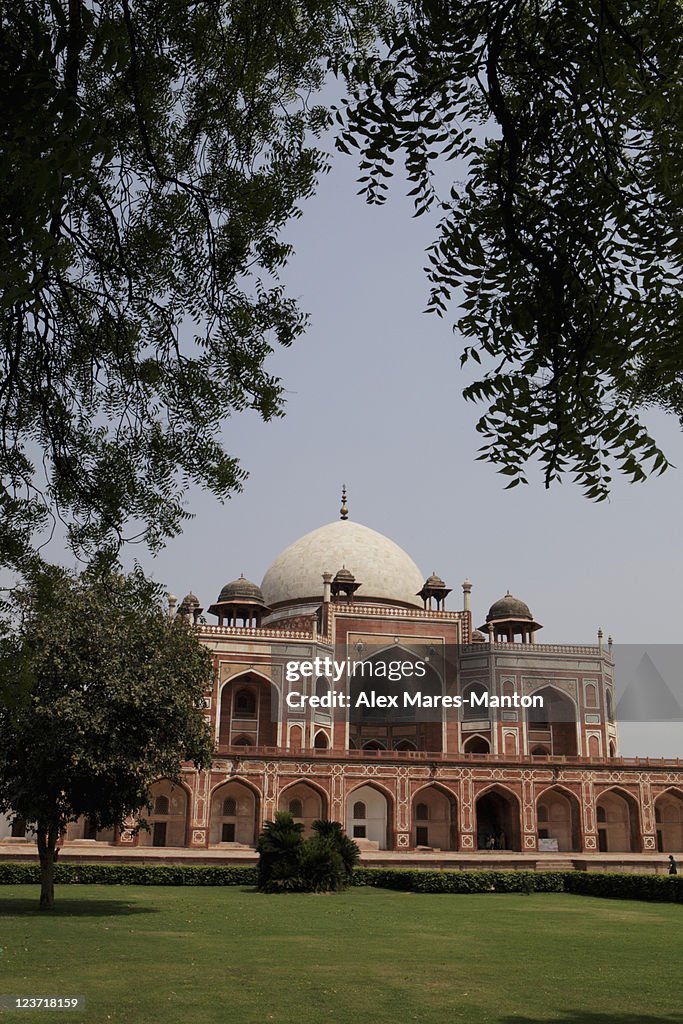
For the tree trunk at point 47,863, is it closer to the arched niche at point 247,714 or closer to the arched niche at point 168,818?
the arched niche at point 168,818

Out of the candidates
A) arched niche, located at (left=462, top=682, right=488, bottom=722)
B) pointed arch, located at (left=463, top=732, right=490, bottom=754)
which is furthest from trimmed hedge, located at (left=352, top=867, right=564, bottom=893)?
arched niche, located at (left=462, top=682, right=488, bottom=722)

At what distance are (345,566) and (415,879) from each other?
21526 mm

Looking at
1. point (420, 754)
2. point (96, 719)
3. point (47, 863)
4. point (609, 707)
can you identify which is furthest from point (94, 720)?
point (609, 707)

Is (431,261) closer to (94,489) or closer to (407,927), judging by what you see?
(94,489)

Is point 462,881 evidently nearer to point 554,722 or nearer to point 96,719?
point 96,719

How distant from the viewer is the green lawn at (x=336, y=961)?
27.6 feet

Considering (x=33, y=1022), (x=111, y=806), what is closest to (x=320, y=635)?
(x=111, y=806)

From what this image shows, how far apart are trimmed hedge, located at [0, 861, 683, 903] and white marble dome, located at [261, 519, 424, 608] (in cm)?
1960

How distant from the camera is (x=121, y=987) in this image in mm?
9211

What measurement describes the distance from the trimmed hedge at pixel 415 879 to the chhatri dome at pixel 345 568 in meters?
19.3

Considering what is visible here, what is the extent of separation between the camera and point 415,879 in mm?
23281

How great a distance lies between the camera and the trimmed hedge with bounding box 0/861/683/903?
878 inches

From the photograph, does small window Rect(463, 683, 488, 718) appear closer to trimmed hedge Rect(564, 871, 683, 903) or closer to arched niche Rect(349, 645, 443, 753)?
arched niche Rect(349, 645, 443, 753)

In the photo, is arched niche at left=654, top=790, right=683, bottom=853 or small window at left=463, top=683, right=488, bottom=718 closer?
arched niche at left=654, top=790, right=683, bottom=853
